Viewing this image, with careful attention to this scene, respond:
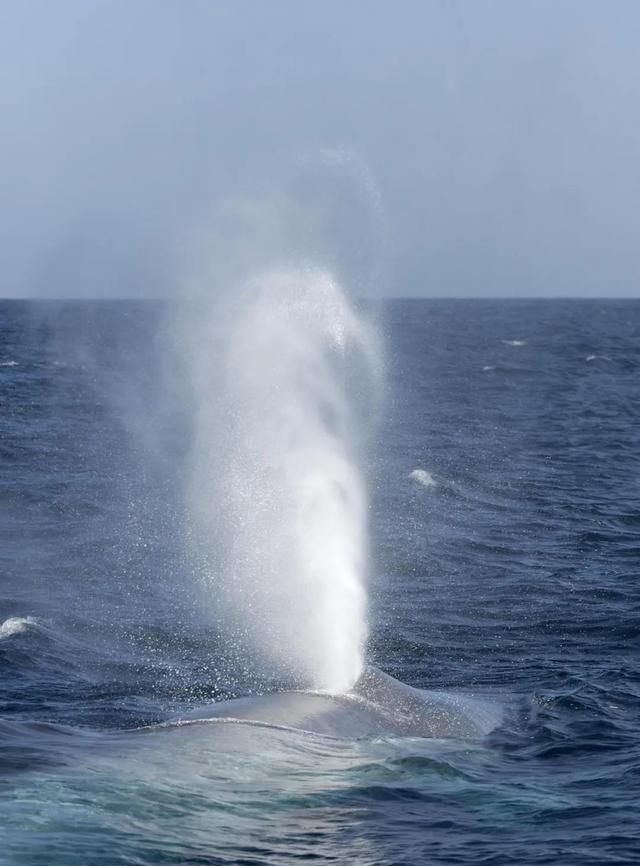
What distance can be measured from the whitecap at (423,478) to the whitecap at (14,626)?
17793 millimetres

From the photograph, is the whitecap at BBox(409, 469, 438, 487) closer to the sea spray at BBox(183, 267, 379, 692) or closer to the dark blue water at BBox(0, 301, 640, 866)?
the dark blue water at BBox(0, 301, 640, 866)

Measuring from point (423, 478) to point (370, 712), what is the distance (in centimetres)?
2276

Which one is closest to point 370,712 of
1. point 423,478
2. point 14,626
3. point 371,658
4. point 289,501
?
point 371,658

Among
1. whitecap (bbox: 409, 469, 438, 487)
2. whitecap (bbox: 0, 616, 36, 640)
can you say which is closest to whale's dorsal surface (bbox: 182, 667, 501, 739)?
whitecap (bbox: 0, 616, 36, 640)

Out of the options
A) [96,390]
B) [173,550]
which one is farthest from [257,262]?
[96,390]

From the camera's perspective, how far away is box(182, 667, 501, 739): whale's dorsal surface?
16.6 meters

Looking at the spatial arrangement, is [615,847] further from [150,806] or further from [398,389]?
[398,389]

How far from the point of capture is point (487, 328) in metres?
147

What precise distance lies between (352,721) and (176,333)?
288 ft

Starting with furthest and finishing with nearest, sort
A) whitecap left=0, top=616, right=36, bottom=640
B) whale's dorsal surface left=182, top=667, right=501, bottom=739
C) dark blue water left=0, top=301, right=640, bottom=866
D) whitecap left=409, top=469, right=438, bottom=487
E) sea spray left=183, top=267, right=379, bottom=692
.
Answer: whitecap left=409, top=469, right=438, bottom=487
whitecap left=0, top=616, right=36, bottom=640
sea spray left=183, top=267, right=379, bottom=692
whale's dorsal surface left=182, top=667, right=501, bottom=739
dark blue water left=0, top=301, right=640, bottom=866

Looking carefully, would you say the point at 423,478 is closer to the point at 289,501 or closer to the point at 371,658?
the point at 289,501

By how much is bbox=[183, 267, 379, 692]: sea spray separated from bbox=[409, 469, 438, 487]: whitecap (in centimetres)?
183

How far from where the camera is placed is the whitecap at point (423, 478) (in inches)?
1543

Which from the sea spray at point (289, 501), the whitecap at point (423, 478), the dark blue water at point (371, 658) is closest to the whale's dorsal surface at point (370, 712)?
the dark blue water at point (371, 658)
